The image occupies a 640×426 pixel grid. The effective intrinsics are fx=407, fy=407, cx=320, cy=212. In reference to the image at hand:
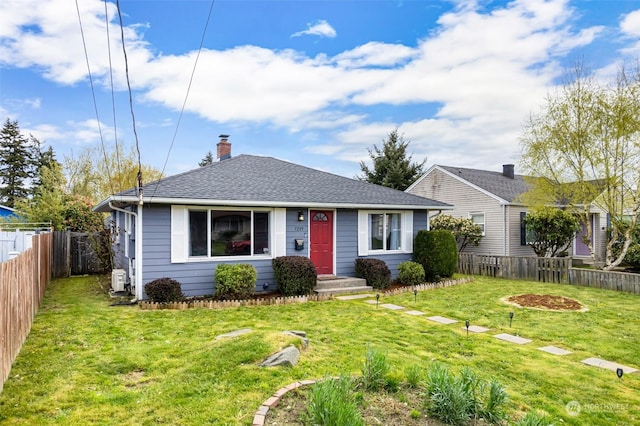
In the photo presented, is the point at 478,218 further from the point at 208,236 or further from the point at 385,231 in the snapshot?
the point at 208,236

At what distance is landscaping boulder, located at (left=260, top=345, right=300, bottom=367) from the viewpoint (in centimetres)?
466

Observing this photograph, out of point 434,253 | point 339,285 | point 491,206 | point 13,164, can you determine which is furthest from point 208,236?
point 13,164

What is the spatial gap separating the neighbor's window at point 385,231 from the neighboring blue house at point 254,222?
0.03 metres

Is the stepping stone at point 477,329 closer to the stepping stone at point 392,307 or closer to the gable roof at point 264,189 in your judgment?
the stepping stone at point 392,307

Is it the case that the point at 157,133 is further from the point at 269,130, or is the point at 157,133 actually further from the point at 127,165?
the point at 127,165

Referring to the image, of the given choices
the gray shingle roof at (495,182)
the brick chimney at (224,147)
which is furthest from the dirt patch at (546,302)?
the brick chimney at (224,147)

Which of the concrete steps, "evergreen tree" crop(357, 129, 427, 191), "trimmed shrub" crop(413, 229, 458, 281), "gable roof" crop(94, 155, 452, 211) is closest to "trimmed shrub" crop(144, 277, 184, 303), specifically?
"gable roof" crop(94, 155, 452, 211)

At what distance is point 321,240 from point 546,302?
6.02m

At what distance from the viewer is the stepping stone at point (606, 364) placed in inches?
220

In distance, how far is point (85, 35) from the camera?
23.4 ft

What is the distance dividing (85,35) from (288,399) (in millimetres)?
7013

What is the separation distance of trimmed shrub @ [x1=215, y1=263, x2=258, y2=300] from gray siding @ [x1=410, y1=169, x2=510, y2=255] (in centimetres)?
999

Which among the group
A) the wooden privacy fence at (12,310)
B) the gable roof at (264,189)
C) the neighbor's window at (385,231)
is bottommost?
the wooden privacy fence at (12,310)

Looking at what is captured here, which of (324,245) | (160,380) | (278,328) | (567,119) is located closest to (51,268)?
(324,245)
